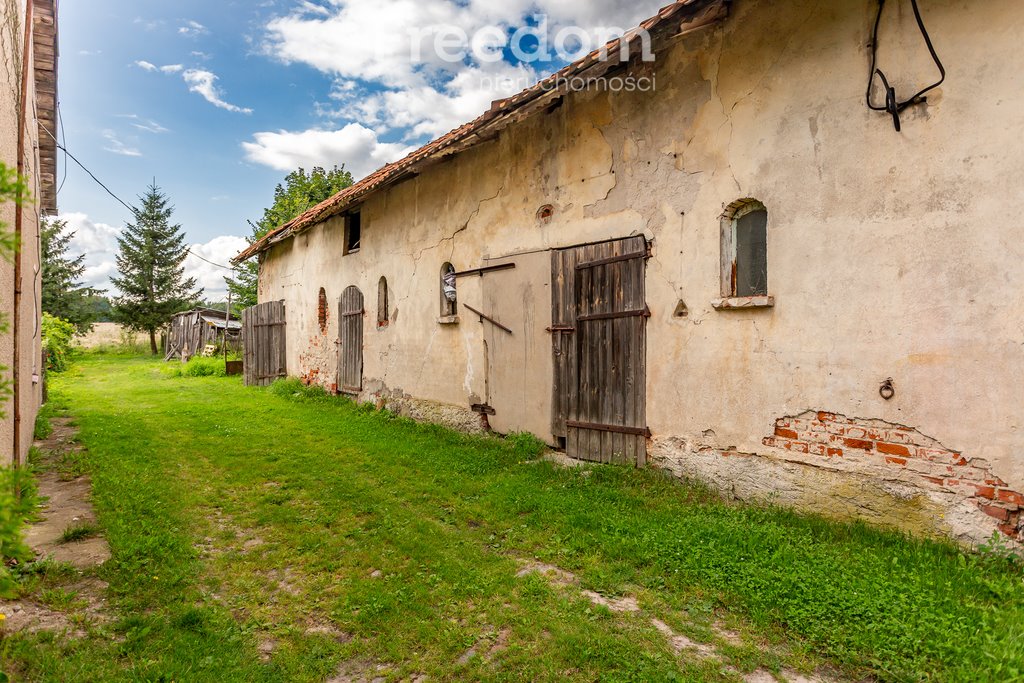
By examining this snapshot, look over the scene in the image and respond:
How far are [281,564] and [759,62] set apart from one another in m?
5.74

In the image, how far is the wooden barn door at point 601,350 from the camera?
227 inches

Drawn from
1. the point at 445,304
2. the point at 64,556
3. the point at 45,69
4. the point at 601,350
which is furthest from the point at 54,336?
the point at 601,350

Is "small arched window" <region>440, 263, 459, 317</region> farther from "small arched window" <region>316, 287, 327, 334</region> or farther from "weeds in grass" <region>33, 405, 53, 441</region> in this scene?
"weeds in grass" <region>33, 405, 53, 441</region>

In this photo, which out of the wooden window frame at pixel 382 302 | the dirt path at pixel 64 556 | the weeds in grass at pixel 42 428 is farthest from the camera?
the wooden window frame at pixel 382 302

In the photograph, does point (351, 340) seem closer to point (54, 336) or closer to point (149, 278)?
point (54, 336)

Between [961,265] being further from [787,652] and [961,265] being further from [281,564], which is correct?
[281,564]

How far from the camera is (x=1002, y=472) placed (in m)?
3.79

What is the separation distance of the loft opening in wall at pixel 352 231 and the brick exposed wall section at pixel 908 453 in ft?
29.5

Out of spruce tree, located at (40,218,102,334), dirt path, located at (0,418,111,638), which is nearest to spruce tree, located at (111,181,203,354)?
spruce tree, located at (40,218,102,334)

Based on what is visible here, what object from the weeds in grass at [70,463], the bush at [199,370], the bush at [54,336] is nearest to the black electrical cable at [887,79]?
the weeds in grass at [70,463]

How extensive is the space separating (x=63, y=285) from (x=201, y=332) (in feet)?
28.3

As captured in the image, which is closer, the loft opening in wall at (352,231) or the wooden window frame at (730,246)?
the wooden window frame at (730,246)

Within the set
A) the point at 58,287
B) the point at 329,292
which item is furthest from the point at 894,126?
the point at 58,287

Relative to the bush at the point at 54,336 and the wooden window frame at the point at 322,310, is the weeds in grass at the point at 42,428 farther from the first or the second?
the wooden window frame at the point at 322,310
